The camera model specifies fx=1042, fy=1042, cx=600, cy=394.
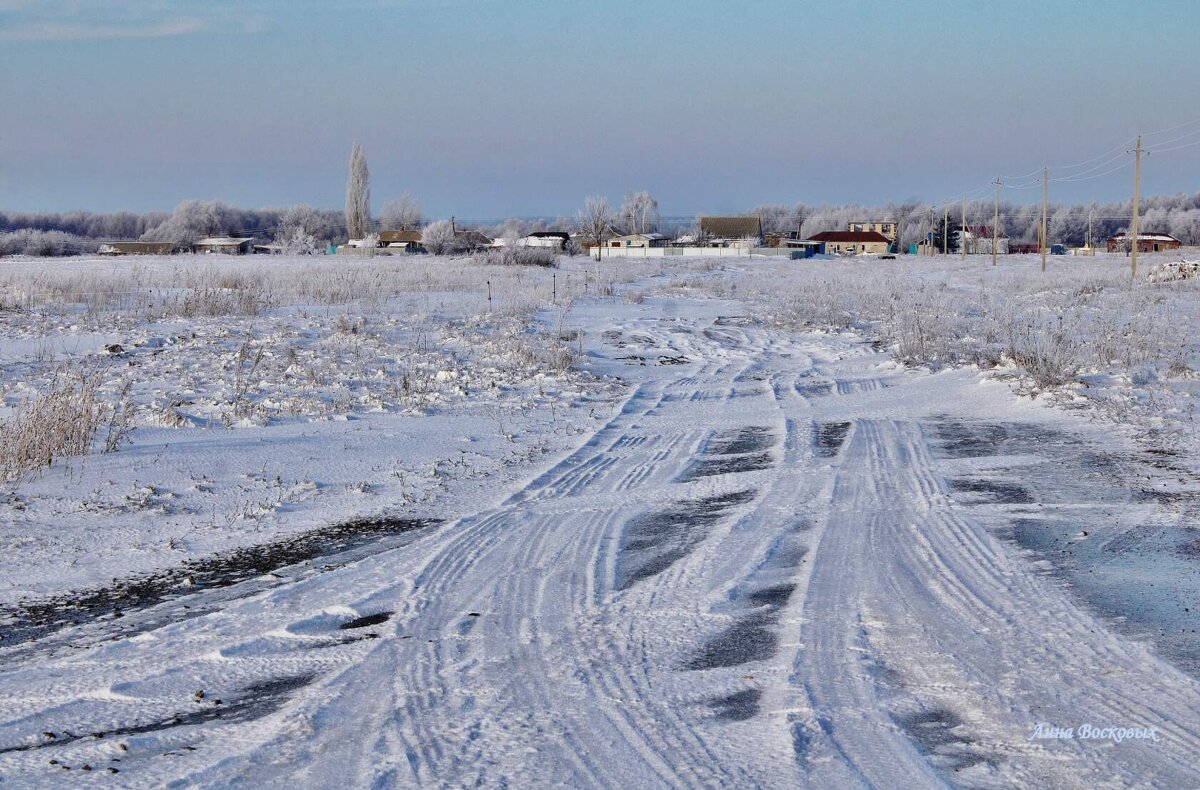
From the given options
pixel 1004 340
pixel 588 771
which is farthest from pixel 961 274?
pixel 588 771

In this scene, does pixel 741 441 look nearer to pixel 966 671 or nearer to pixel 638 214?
pixel 966 671

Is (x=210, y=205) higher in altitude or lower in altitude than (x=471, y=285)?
higher

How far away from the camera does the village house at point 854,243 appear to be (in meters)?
109

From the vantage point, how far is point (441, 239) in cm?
8144

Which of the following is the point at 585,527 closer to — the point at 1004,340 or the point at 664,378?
the point at 664,378

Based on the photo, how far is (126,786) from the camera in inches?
139

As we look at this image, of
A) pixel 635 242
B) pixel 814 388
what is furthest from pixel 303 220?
pixel 814 388

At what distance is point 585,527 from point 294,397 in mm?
6173

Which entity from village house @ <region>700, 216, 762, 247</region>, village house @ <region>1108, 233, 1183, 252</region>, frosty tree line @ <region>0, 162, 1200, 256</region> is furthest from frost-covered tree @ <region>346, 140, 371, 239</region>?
village house @ <region>1108, 233, 1183, 252</region>

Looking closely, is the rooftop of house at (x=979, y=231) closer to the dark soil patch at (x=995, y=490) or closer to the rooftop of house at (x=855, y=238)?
the rooftop of house at (x=855, y=238)

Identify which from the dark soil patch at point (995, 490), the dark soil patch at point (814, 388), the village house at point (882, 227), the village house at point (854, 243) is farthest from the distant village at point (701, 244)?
the dark soil patch at point (995, 490)

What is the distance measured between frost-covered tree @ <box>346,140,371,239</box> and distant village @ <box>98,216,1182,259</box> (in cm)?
196

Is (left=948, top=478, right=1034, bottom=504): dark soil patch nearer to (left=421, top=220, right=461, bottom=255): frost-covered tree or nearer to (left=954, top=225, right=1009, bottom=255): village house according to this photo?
(left=421, top=220, right=461, bottom=255): frost-covered tree

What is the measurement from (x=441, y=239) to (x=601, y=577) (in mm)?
77614
